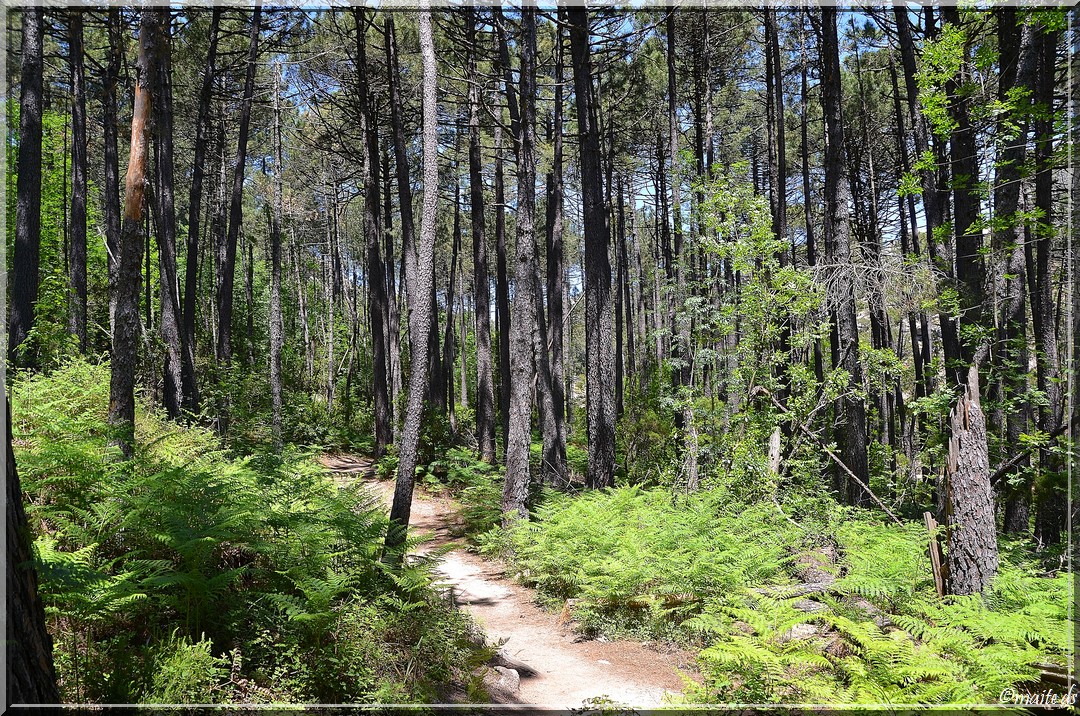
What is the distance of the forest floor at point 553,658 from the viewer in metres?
5.39

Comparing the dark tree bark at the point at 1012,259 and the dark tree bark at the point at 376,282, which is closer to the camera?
the dark tree bark at the point at 1012,259

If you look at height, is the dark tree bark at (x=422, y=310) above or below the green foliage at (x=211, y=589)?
above

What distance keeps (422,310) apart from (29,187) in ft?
28.8

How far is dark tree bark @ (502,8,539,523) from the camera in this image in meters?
10.4

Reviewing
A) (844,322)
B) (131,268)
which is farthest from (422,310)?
(844,322)

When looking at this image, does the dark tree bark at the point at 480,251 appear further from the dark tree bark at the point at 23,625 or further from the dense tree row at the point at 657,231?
the dark tree bark at the point at 23,625

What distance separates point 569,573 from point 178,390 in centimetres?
893

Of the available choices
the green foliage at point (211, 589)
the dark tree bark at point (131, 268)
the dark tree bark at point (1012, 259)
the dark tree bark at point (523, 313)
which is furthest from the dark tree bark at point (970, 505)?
the dark tree bark at point (131, 268)

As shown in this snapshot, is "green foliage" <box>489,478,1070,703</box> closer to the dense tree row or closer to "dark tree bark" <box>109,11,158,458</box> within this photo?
the dense tree row

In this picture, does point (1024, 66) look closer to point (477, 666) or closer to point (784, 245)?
point (784, 245)

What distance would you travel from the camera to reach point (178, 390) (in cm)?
1178

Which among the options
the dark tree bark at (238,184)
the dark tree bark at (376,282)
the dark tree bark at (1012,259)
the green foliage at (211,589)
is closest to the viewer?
the green foliage at (211,589)

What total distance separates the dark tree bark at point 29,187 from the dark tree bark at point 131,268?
5213 mm

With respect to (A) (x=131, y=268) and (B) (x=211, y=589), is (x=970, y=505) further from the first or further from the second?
(A) (x=131, y=268)
